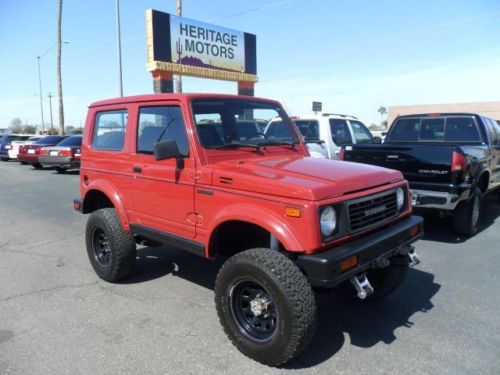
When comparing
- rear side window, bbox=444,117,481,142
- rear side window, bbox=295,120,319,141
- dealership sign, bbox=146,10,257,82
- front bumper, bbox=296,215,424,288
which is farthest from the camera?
dealership sign, bbox=146,10,257,82

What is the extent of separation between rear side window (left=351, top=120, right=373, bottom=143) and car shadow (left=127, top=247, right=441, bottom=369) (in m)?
5.80

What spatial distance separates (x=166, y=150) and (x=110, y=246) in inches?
61.5

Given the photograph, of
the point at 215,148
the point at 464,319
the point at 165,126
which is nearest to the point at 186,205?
the point at 215,148

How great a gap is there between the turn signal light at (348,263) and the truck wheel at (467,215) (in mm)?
3943

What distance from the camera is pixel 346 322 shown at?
371 centimetres

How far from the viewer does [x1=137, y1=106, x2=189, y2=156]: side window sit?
3829 mm

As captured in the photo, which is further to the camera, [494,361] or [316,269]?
[494,361]

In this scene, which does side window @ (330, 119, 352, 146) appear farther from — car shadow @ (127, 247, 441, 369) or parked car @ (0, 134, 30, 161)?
parked car @ (0, 134, 30, 161)

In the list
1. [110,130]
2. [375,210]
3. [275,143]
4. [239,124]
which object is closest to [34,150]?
[110,130]

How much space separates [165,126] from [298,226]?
1.84 metres

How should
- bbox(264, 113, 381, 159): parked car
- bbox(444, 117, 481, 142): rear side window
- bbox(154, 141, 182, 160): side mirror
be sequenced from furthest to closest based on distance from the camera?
bbox(264, 113, 381, 159): parked car, bbox(444, 117, 481, 142): rear side window, bbox(154, 141, 182, 160): side mirror

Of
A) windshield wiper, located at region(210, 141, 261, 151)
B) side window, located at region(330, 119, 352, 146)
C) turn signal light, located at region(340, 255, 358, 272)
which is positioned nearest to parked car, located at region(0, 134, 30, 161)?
side window, located at region(330, 119, 352, 146)

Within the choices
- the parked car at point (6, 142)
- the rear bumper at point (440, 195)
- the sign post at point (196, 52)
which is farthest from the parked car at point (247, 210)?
the parked car at point (6, 142)

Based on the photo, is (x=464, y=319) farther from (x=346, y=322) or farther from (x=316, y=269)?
(x=316, y=269)
